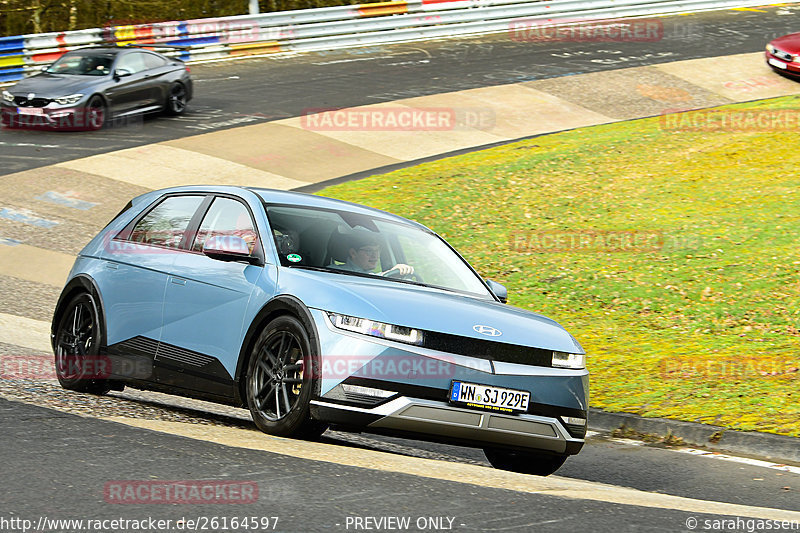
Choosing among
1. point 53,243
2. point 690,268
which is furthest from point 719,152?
point 53,243

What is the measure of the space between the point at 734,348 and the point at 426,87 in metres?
15.5

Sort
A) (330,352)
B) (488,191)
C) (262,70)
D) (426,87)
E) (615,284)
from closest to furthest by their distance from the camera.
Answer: (330,352), (615,284), (488,191), (426,87), (262,70)

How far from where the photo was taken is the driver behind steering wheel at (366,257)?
709 centimetres

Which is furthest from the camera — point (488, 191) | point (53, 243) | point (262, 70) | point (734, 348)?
point (262, 70)

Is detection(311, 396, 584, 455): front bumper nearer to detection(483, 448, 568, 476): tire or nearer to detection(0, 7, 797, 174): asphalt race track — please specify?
detection(483, 448, 568, 476): tire

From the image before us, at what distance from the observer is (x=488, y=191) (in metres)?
17.4

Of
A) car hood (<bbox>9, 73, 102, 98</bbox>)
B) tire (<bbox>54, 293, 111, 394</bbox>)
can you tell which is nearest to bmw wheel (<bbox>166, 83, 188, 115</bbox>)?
car hood (<bbox>9, 73, 102, 98</bbox>)

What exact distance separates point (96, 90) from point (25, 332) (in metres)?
11.2

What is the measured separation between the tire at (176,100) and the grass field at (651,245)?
6466 millimetres

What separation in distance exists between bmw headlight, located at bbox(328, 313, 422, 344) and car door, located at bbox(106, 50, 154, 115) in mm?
16463

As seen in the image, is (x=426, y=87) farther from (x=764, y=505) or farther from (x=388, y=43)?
(x=764, y=505)

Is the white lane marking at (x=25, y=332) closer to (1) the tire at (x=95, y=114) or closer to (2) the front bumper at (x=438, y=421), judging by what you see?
(2) the front bumper at (x=438, y=421)

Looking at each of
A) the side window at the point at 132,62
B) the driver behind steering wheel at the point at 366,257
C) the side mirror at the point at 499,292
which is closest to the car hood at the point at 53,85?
the side window at the point at 132,62

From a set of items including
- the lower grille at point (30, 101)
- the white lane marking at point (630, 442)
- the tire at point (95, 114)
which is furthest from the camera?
the tire at point (95, 114)
